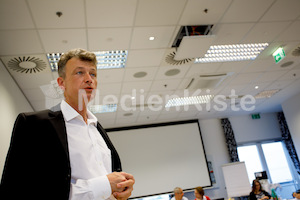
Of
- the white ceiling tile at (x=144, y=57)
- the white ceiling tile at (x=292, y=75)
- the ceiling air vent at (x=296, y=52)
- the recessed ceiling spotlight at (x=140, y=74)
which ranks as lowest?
the recessed ceiling spotlight at (x=140, y=74)

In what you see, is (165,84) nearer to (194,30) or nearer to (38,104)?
(194,30)

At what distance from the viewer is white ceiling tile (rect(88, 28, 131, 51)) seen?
3893mm

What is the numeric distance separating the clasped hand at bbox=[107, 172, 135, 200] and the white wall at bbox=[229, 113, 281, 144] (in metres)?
10.6

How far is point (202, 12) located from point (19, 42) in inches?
115

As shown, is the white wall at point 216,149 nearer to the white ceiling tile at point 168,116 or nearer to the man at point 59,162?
the white ceiling tile at point 168,116

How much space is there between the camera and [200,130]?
Answer: 10414 mm

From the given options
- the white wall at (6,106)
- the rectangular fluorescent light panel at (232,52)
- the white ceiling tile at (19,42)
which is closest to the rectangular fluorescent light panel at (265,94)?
the rectangular fluorescent light panel at (232,52)

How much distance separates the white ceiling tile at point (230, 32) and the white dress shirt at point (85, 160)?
12.6 ft

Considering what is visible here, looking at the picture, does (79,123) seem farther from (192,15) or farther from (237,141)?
(237,141)

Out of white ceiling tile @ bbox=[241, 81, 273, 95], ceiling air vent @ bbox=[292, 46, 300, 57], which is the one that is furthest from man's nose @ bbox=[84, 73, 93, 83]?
white ceiling tile @ bbox=[241, 81, 273, 95]

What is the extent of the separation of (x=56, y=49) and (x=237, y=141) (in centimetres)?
879

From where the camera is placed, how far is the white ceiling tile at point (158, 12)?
11.3ft

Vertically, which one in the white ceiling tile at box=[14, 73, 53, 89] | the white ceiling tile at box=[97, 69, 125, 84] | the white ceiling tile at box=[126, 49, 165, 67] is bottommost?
the white ceiling tile at box=[14, 73, 53, 89]

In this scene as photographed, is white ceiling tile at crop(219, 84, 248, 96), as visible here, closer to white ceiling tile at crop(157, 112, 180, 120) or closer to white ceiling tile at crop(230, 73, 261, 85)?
white ceiling tile at crop(230, 73, 261, 85)
